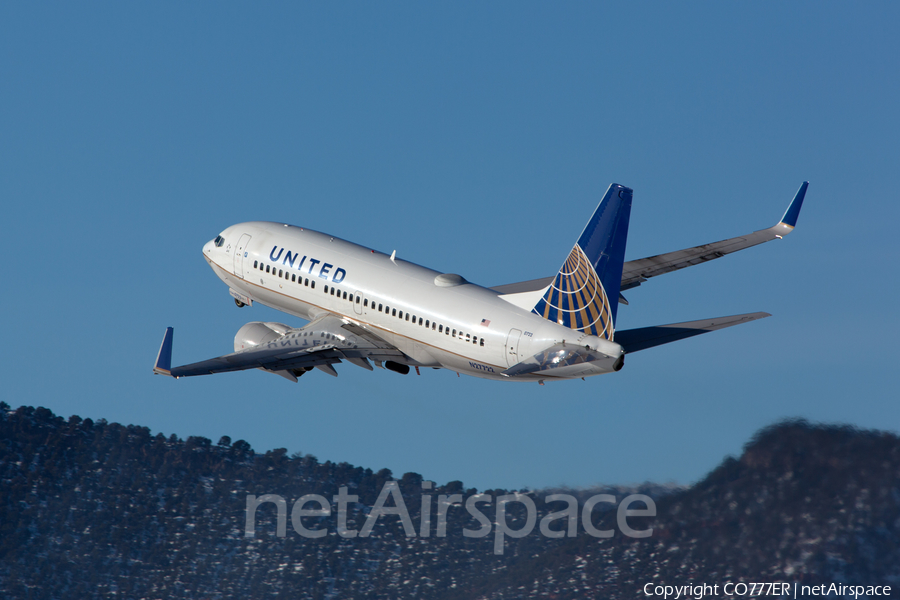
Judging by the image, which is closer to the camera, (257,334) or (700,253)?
(257,334)

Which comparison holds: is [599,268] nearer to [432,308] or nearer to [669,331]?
[669,331]

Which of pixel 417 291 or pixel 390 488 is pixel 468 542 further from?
pixel 417 291

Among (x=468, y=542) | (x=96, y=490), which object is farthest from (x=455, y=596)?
(x=96, y=490)

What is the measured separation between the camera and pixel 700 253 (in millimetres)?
65750

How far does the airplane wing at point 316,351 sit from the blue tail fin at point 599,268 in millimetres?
12196

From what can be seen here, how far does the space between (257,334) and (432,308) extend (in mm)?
11044

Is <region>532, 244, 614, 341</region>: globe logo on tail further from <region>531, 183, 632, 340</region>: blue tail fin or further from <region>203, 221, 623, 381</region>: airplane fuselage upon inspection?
<region>203, 221, 623, 381</region>: airplane fuselage

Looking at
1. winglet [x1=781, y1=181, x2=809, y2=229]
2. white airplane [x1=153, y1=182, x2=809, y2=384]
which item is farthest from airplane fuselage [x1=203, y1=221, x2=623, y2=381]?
winglet [x1=781, y1=181, x2=809, y2=229]

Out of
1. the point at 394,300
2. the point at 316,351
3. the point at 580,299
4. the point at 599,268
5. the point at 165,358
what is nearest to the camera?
the point at 599,268

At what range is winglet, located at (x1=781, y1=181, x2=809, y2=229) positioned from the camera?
65.2 metres

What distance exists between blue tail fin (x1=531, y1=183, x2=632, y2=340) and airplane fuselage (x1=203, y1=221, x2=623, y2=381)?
1039mm

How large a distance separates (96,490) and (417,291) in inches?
4633

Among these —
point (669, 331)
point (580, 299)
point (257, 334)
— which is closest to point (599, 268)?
point (580, 299)

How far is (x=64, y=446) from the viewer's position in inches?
6727
